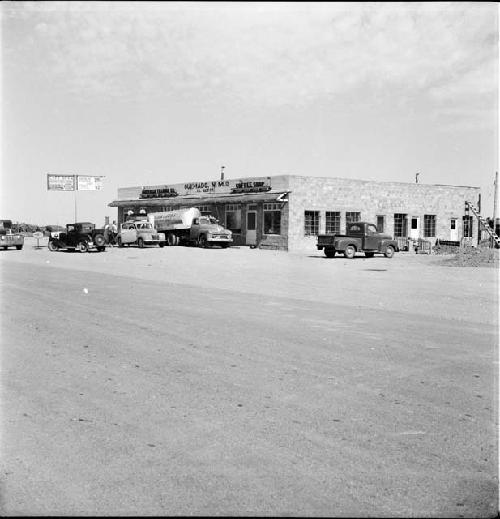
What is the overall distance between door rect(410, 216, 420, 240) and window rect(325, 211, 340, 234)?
6716 mm

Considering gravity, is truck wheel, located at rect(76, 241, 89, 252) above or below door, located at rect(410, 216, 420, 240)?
below

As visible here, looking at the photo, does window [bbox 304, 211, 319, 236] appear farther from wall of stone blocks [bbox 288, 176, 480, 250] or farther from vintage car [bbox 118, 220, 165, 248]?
vintage car [bbox 118, 220, 165, 248]

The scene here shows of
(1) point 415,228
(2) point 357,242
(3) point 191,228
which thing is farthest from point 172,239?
(1) point 415,228

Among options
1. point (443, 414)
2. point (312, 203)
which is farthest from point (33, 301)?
point (312, 203)

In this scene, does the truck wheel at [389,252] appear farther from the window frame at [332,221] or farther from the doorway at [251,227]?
the doorway at [251,227]

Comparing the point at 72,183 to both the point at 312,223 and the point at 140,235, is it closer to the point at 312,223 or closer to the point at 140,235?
the point at 140,235

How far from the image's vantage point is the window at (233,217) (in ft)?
143

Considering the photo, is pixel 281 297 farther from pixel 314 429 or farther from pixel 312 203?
pixel 312 203

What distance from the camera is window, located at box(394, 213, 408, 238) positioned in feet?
144

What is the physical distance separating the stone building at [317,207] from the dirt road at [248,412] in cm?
2813

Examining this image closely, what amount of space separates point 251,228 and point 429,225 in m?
13.6

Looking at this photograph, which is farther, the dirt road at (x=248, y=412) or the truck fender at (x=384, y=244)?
the truck fender at (x=384, y=244)

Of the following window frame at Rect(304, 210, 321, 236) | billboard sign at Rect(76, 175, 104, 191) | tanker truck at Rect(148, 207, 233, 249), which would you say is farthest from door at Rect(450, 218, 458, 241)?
billboard sign at Rect(76, 175, 104, 191)

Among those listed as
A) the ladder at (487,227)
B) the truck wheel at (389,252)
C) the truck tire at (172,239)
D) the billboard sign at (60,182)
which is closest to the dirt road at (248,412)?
the truck wheel at (389,252)
